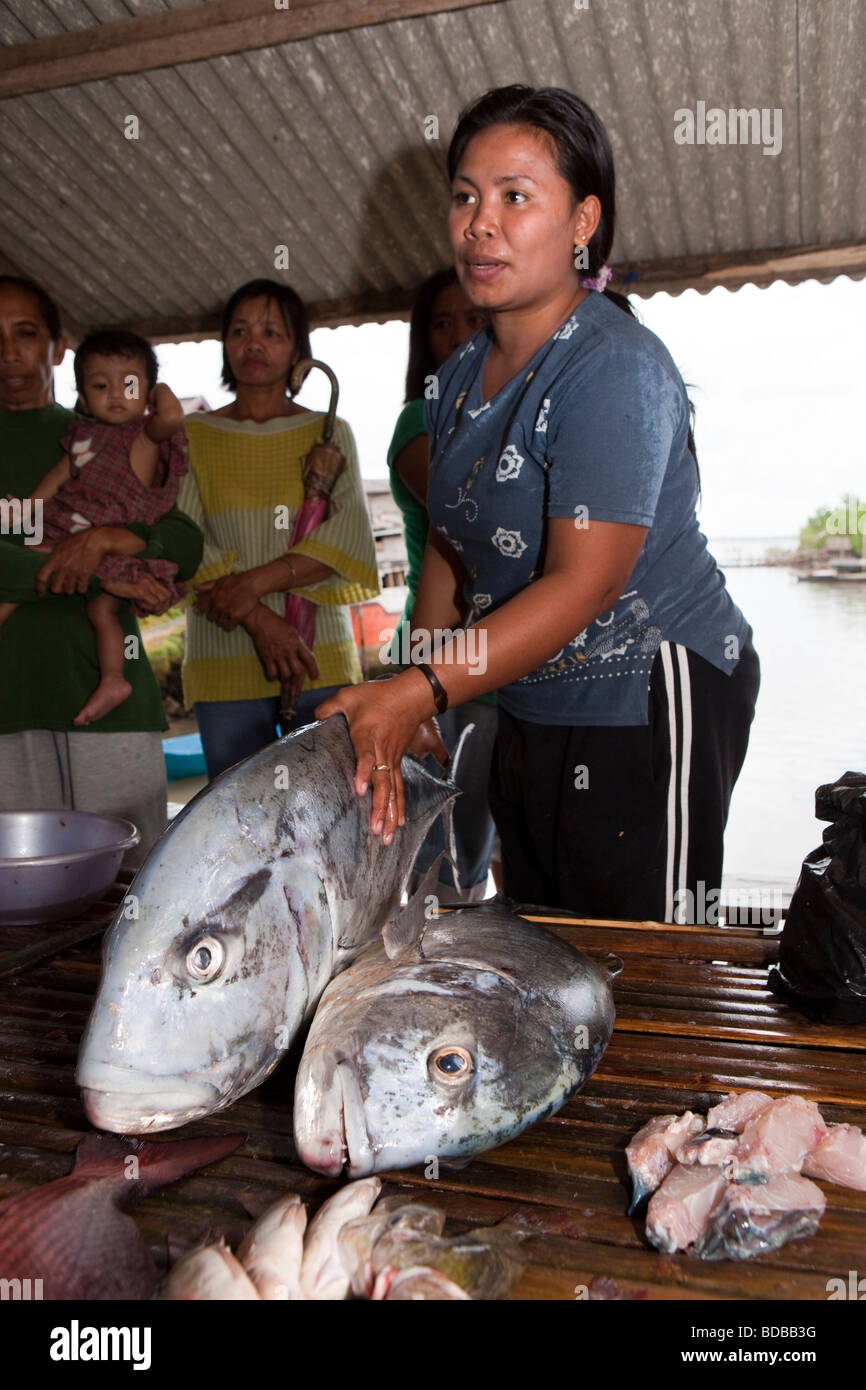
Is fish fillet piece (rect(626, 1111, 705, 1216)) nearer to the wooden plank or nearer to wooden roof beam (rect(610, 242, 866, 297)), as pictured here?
the wooden plank

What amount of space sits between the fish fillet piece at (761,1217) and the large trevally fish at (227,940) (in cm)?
58

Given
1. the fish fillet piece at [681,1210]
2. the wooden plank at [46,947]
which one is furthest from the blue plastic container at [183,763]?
the fish fillet piece at [681,1210]

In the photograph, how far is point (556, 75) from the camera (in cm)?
452

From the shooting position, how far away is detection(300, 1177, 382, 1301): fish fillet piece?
1.18 metres

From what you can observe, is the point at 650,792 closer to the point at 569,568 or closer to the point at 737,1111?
the point at 569,568

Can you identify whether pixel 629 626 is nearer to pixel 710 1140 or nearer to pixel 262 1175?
pixel 710 1140

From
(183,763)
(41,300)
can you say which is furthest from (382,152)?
(183,763)

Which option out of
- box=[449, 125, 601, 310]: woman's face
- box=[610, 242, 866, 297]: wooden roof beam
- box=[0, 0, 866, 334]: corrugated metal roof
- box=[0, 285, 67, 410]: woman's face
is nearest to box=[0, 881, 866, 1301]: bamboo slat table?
box=[449, 125, 601, 310]: woman's face

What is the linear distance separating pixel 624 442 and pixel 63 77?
395 centimetres

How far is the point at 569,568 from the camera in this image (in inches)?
72.1

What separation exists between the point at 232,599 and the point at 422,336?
44.8 inches

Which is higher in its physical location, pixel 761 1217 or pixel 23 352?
pixel 23 352

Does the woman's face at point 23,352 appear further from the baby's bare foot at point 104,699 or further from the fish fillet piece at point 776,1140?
the fish fillet piece at point 776,1140
